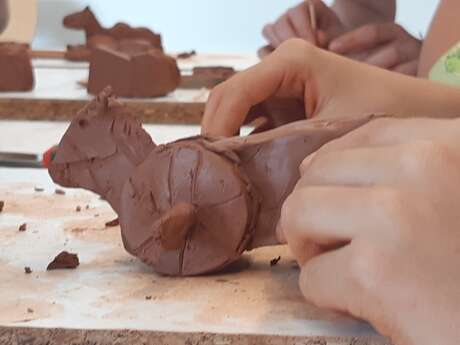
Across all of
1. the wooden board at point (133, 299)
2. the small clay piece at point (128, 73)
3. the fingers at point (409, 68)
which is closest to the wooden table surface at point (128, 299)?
the wooden board at point (133, 299)

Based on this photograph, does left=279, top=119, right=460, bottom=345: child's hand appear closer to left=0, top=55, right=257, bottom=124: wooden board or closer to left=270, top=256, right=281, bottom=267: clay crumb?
left=270, top=256, right=281, bottom=267: clay crumb

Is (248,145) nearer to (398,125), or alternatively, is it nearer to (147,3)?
(398,125)

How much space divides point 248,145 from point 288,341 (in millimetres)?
222

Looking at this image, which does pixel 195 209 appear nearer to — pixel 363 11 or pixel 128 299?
pixel 128 299

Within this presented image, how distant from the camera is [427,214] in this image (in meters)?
0.56

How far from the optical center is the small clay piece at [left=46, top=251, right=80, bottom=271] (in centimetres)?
80

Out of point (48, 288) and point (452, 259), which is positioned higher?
point (452, 259)

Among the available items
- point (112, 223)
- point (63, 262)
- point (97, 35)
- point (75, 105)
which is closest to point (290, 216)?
point (63, 262)

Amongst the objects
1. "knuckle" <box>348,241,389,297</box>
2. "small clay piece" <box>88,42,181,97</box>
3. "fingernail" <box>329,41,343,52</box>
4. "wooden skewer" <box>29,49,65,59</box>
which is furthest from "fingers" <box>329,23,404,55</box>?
"wooden skewer" <box>29,49,65,59</box>

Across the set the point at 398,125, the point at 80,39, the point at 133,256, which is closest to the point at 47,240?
the point at 133,256

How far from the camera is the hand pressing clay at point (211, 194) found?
2.57ft

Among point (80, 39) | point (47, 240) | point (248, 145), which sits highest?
point (248, 145)

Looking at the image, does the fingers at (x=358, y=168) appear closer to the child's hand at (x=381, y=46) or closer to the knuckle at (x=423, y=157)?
the knuckle at (x=423, y=157)

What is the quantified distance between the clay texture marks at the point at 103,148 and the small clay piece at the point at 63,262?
0.22ft
